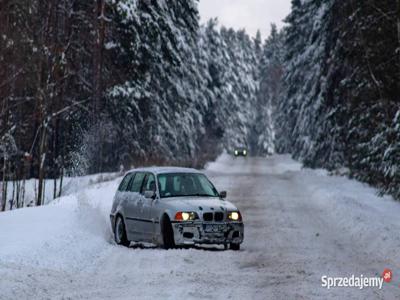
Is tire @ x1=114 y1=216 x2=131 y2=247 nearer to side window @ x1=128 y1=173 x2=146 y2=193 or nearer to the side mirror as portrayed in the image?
side window @ x1=128 y1=173 x2=146 y2=193

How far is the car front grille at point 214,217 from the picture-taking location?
571 inches

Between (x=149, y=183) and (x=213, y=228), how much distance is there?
214 cm

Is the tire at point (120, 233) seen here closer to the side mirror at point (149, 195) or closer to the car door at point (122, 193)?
the car door at point (122, 193)

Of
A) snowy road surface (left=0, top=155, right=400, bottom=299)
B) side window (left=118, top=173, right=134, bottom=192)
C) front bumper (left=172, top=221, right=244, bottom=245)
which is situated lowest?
snowy road surface (left=0, top=155, right=400, bottom=299)

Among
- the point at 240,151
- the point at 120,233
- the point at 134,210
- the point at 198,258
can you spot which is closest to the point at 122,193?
the point at 120,233

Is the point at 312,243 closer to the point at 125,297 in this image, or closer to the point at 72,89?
the point at 125,297

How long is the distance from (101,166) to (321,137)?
38.1 ft

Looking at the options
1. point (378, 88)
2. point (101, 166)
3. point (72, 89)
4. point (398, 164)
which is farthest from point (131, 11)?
point (398, 164)

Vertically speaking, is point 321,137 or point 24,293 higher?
point 321,137

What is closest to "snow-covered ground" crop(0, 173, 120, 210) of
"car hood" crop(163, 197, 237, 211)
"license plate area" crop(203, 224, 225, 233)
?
"car hood" crop(163, 197, 237, 211)

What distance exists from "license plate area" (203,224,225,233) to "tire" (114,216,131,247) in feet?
7.21

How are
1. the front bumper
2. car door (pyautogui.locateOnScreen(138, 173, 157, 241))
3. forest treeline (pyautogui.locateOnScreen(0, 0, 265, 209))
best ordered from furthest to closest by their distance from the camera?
1. forest treeline (pyautogui.locateOnScreen(0, 0, 265, 209))
2. car door (pyautogui.locateOnScreen(138, 173, 157, 241))
3. the front bumper

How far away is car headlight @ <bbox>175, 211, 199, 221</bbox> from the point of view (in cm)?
1438

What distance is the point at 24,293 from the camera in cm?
992
